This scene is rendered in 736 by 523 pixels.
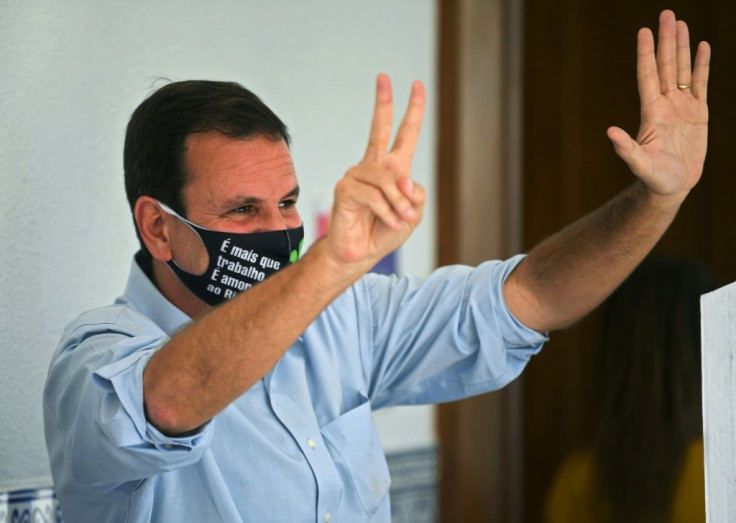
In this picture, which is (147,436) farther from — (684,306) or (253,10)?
(684,306)

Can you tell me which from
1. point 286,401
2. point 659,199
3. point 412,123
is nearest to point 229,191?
point 286,401

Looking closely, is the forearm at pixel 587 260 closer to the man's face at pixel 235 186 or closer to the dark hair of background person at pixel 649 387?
the man's face at pixel 235 186

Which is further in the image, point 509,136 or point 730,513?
point 509,136

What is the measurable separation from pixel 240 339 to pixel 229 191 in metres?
0.34

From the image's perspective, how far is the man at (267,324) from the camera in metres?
0.88

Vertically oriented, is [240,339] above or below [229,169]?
below

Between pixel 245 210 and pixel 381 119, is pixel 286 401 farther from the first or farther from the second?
pixel 381 119

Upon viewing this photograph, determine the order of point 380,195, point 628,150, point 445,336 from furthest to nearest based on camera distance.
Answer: point 445,336 → point 628,150 → point 380,195

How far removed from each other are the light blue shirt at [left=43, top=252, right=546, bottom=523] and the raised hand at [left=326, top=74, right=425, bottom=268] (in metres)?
0.24

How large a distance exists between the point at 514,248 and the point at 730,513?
4.40 feet

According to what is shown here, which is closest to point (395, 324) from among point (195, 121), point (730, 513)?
point (195, 121)

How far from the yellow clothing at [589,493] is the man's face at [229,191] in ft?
2.56

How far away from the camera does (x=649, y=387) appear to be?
161 centimetres

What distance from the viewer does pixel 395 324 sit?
1.28 m
